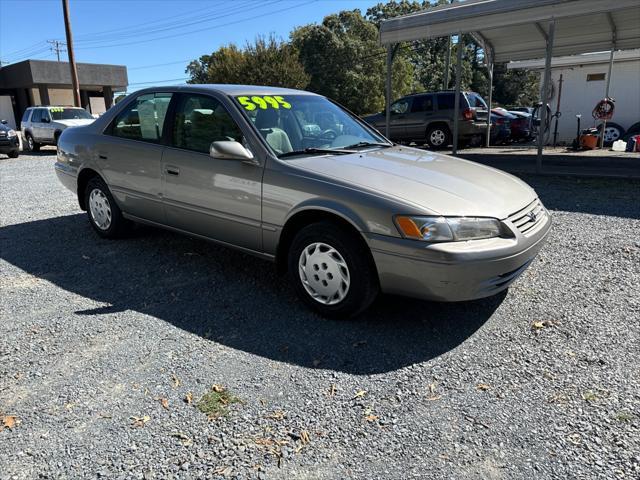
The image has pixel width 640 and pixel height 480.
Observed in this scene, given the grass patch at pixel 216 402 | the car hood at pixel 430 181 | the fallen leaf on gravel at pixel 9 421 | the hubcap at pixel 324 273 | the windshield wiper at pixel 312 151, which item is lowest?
the grass patch at pixel 216 402

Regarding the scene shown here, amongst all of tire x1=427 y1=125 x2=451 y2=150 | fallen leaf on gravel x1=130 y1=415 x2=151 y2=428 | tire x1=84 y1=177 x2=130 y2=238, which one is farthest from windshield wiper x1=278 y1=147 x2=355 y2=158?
tire x1=427 y1=125 x2=451 y2=150

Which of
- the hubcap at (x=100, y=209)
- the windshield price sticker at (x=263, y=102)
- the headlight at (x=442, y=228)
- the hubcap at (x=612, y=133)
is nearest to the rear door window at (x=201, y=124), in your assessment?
the windshield price sticker at (x=263, y=102)

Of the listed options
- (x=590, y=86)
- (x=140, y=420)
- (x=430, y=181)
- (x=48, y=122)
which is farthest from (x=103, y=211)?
(x=590, y=86)

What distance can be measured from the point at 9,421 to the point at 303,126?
298 centimetres

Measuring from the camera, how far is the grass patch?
2.61 metres

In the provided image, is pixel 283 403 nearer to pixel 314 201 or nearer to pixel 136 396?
pixel 136 396

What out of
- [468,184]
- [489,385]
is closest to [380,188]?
[468,184]

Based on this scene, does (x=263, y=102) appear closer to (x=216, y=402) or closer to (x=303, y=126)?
(x=303, y=126)

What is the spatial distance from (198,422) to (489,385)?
1.62m

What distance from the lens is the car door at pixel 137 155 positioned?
15.3 feet

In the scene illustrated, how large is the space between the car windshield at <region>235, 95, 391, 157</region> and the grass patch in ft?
6.12

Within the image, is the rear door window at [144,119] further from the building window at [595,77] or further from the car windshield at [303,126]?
the building window at [595,77]

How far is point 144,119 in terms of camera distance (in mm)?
4871

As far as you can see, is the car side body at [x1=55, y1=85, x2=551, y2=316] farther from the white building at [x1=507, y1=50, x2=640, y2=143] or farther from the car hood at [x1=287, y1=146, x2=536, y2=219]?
the white building at [x1=507, y1=50, x2=640, y2=143]
